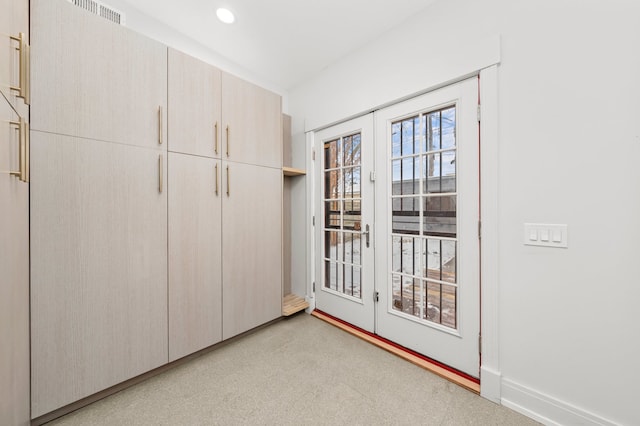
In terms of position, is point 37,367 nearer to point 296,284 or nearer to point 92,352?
point 92,352

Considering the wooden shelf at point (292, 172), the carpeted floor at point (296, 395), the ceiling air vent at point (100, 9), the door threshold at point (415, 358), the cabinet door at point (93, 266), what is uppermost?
the ceiling air vent at point (100, 9)

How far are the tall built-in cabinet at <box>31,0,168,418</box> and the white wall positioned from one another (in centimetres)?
214

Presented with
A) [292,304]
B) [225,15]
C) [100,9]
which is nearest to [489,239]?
[292,304]

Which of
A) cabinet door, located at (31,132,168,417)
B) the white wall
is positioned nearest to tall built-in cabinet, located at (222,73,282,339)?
cabinet door, located at (31,132,168,417)

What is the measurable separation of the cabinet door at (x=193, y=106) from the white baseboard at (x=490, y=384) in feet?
7.85

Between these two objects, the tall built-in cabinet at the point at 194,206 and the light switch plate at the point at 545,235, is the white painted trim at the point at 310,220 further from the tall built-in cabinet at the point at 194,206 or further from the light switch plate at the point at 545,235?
the light switch plate at the point at 545,235

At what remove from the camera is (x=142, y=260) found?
1584 millimetres

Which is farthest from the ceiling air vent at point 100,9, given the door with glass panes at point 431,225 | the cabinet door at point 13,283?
the door with glass panes at point 431,225

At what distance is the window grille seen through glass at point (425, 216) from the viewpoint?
1723 mm

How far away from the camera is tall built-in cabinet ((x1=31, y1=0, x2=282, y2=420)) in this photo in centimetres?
128

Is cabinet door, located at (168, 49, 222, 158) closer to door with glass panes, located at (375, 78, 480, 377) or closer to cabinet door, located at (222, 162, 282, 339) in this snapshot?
cabinet door, located at (222, 162, 282, 339)

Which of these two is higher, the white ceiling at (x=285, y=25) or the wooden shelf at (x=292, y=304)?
the white ceiling at (x=285, y=25)

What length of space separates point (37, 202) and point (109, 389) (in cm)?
118

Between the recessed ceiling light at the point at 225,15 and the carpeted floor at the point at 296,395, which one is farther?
the recessed ceiling light at the point at 225,15
